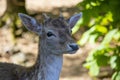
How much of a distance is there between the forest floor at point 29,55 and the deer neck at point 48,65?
17.2 ft

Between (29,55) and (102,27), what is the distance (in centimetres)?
497

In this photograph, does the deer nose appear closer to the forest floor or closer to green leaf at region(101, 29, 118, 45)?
green leaf at region(101, 29, 118, 45)

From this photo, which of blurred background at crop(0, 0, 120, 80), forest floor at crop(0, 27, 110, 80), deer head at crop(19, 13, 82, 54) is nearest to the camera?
deer head at crop(19, 13, 82, 54)

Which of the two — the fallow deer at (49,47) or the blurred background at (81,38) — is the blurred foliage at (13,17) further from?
the fallow deer at (49,47)

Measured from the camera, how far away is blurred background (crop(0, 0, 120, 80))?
25.0 ft

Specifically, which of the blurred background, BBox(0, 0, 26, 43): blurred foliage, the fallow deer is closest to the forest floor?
the blurred background

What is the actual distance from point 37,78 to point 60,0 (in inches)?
435

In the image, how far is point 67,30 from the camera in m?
6.13

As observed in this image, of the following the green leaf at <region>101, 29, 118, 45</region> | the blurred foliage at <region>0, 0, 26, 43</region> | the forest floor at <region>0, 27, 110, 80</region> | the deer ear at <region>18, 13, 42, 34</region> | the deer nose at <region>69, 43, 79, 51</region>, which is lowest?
the forest floor at <region>0, 27, 110, 80</region>

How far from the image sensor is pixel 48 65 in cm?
616

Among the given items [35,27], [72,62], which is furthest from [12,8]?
[35,27]

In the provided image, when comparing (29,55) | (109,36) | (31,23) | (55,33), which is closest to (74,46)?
(55,33)

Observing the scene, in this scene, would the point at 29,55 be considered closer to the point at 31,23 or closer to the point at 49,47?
the point at 31,23

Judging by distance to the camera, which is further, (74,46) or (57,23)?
(57,23)
